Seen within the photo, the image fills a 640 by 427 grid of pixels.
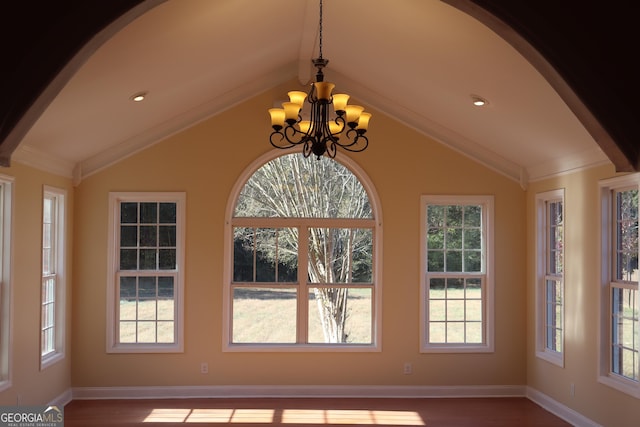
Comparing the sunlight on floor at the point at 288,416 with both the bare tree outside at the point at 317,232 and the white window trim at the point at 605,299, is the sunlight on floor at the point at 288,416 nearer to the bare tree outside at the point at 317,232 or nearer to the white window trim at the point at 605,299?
the bare tree outside at the point at 317,232

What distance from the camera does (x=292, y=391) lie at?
7.20m

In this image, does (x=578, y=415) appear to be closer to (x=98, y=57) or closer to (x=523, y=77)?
(x=523, y=77)

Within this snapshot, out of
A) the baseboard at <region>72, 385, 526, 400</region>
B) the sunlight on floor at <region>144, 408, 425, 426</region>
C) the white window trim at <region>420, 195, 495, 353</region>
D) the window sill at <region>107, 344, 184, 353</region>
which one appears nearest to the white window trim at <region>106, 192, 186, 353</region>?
the window sill at <region>107, 344, 184, 353</region>

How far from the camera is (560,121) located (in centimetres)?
548

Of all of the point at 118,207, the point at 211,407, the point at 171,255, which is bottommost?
the point at 211,407

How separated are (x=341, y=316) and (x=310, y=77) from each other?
2.67 m

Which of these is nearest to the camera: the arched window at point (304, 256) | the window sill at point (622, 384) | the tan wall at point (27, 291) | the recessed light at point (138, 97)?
the window sill at point (622, 384)

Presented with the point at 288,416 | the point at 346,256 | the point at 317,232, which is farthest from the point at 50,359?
the point at 346,256

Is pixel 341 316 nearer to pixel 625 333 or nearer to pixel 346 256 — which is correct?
pixel 346 256

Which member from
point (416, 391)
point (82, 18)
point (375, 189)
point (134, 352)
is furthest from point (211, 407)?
point (82, 18)

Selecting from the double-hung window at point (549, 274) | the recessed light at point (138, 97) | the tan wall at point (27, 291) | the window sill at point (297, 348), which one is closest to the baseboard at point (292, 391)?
the window sill at point (297, 348)

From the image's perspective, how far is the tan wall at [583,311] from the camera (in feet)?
18.4

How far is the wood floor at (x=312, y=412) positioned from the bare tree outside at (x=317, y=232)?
95 cm

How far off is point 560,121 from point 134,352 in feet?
16.0
